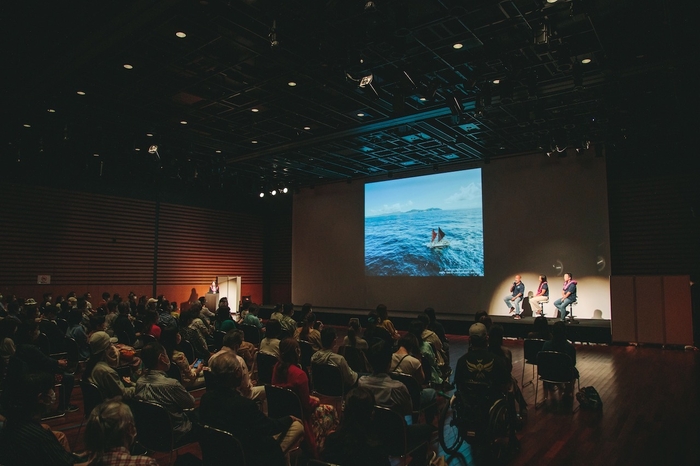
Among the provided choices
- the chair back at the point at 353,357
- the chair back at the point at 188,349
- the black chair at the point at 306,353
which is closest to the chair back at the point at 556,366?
the chair back at the point at 353,357

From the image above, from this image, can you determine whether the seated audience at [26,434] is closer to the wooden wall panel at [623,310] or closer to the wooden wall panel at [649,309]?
the wooden wall panel at [623,310]

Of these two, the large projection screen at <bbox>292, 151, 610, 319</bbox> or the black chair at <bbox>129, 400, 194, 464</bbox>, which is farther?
the large projection screen at <bbox>292, 151, 610, 319</bbox>

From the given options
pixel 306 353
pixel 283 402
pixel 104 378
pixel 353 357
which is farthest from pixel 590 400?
pixel 104 378

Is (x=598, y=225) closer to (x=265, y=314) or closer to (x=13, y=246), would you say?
(x=265, y=314)

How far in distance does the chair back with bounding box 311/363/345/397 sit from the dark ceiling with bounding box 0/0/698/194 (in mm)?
4432

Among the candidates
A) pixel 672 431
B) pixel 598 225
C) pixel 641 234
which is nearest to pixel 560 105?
pixel 598 225

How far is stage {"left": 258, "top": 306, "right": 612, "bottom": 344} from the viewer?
11.6m

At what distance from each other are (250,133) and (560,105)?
7834 millimetres

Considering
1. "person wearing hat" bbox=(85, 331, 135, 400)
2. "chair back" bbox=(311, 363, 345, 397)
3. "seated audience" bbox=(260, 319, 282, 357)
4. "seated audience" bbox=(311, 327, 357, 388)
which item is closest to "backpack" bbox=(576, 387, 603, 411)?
"seated audience" bbox=(311, 327, 357, 388)

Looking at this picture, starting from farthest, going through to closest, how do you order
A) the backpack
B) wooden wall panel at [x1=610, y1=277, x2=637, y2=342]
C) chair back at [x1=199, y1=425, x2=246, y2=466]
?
wooden wall panel at [x1=610, y1=277, x2=637, y2=342]
the backpack
chair back at [x1=199, y1=425, x2=246, y2=466]

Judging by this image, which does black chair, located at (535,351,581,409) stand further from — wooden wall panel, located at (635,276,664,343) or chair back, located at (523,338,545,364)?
wooden wall panel, located at (635,276,664,343)

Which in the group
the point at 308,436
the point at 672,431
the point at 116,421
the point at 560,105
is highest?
the point at 560,105

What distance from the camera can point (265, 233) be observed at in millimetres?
21188

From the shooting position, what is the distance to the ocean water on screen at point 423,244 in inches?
583
